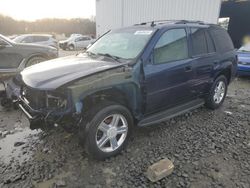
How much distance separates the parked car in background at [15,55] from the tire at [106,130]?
4423 millimetres

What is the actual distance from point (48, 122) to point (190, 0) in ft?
31.4

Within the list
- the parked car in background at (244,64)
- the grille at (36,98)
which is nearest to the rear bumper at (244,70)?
the parked car in background at (244,64)

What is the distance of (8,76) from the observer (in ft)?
20.2

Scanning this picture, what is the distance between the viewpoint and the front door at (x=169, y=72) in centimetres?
326

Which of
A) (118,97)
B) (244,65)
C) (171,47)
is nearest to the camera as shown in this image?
(118,97)

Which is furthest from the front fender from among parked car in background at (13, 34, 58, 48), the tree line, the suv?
the tree line

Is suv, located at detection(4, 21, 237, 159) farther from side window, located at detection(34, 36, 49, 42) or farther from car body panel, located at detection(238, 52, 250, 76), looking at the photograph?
side window, located at detection(34, 36, 49, 42)

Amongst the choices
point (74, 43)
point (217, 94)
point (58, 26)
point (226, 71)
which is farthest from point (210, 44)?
point (58, 26)

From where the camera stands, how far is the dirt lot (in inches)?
104

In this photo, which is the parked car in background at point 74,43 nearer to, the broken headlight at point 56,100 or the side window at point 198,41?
the side window at point 198,41

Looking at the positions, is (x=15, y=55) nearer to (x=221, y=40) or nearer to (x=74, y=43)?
(x=221, y=40)

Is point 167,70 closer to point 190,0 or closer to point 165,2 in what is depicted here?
point 190,0

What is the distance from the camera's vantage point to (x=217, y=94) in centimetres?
486

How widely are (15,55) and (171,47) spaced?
4761mm
